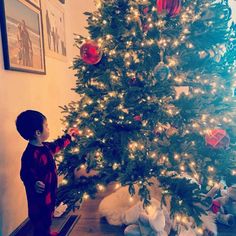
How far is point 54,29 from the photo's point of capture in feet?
10.6

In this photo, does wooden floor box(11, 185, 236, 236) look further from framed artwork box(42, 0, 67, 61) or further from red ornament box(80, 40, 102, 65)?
framed artwork box(42, 0, 67, 61)

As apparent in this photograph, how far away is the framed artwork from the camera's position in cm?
293

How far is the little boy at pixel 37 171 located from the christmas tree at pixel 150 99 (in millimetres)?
249

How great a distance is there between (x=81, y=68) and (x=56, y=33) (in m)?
1.37

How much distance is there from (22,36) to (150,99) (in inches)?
51.4

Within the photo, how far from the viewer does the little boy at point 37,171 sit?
5.65 feet

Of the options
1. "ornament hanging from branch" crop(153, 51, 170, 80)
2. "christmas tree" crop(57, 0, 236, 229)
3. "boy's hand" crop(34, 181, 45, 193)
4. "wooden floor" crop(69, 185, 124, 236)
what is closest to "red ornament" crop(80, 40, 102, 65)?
"christmas tree" crop(57, 0, 236, 229)

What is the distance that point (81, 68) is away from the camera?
87.7 inches

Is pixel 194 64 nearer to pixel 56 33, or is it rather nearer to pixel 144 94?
pixel 144 94

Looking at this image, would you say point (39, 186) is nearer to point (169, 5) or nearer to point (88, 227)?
point (88, 227)

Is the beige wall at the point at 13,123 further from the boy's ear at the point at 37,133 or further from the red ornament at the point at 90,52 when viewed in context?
the red ornament at the point at 90,52

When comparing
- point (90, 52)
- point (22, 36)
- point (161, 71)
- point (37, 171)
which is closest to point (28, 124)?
point (37, 171)

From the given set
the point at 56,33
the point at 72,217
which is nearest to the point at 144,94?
the point at 72,217

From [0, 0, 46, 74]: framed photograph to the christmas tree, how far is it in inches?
20.2
